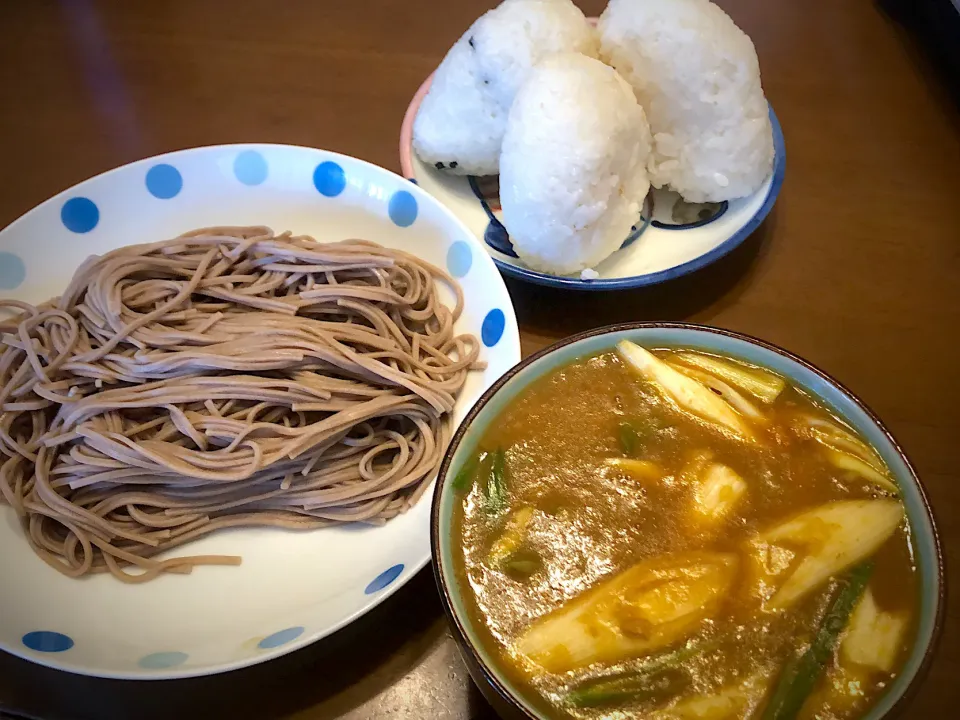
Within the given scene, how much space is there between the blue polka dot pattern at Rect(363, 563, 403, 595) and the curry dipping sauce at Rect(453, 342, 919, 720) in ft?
0.66

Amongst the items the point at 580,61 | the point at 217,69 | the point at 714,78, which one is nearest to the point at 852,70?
the point at 714,78

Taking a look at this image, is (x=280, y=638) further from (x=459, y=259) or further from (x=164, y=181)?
(x=164, y=181)

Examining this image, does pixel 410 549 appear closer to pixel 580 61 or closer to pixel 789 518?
pixel 789 518

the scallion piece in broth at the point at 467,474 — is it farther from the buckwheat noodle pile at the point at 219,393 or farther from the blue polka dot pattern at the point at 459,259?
the blue polka dot pattern at the point at 459,259

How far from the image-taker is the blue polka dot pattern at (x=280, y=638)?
798 millimetres

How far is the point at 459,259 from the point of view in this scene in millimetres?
1143

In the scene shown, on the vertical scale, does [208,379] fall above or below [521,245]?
below

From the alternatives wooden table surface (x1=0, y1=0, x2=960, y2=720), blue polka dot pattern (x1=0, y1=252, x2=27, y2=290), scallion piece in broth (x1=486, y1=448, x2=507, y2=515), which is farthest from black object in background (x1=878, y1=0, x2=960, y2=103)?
blue polka dot pattern (x1=0, y1=252, x2=27, y2=290)

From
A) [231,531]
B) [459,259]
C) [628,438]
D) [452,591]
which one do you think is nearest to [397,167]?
[459,259]

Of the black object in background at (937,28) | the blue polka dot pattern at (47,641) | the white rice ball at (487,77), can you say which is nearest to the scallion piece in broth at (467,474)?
the blue polka dot pattern at (47,641)

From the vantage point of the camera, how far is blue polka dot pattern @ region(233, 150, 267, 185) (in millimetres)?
1224

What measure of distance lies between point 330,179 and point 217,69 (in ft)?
1.83

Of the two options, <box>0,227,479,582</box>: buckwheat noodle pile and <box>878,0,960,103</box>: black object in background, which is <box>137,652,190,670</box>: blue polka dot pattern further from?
<box>878,0,960,103</box>: black object in background

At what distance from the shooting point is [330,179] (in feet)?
4.01
